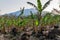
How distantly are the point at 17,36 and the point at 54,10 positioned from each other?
1983mm

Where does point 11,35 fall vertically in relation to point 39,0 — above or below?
below

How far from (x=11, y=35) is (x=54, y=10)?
1964 mm

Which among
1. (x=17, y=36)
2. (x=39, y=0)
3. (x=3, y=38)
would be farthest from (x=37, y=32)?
(x=39, y=0)

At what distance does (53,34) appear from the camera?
156 inches

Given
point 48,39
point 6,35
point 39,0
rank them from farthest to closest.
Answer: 1. point 39,0
2. point 6,35
3. point 48,39

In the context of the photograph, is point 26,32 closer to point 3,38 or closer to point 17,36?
point 17,36

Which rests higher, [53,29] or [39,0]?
[39,0]

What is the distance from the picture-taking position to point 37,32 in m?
→ 4.01

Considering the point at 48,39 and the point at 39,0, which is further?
the point at 39,0

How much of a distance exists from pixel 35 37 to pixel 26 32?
0.24 meters

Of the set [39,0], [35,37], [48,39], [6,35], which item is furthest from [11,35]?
[39,0]

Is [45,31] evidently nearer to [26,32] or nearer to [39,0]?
[26,32]

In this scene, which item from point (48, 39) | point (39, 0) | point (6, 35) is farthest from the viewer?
point (39, 0)

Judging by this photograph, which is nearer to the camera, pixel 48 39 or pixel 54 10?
pixel 48 39
